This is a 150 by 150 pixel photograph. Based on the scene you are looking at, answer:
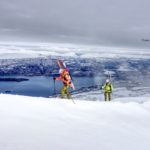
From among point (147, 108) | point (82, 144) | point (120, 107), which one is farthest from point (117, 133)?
point (147, 108)

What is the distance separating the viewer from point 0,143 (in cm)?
831

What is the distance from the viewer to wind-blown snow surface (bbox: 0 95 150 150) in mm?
8852

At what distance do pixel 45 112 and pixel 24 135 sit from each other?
4206 millimetres

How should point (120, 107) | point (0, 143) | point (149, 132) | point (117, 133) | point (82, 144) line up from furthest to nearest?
1. point (120, 107)
2. point (149, 132)
3. point (117, 133)
4. point (82, 144)
5. point (0, 143)

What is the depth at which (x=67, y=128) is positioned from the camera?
1069 cm

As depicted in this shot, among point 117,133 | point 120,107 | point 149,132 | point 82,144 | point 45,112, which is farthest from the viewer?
point 120,107

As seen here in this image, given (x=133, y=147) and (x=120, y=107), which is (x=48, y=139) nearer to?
(x=133, y=147)

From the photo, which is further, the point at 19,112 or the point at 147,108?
the point at 147,108

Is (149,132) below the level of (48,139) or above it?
below

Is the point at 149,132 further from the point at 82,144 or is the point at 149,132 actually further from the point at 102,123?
the point at 82,144

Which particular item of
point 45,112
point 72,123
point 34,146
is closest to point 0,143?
point 34,146

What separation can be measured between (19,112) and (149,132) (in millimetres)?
5327

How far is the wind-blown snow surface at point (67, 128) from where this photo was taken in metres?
8.85

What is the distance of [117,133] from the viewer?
11.0 meters
